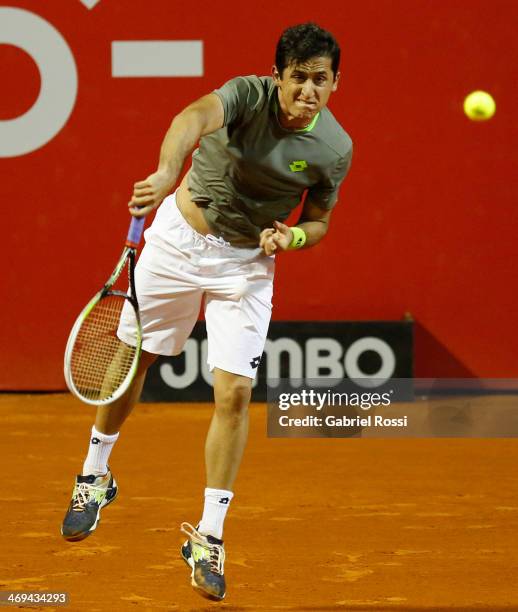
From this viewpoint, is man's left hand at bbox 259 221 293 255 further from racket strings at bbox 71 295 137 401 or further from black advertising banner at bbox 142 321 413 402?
black advertising banner at bbox 142 321 413 402

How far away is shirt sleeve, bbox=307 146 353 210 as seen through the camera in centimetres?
363

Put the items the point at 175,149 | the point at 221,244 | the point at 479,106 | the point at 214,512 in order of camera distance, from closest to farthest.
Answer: the point at 175,149 < the point at 214,512 < the point at 221,244 < the point at 479,106

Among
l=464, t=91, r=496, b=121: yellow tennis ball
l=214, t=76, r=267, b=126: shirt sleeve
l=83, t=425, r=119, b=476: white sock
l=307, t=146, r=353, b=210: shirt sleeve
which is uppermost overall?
l=464, t=91, r=496, b=121: yellow tennis ball

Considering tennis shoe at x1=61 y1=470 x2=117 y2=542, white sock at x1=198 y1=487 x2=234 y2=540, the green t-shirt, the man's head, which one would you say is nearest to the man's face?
the man's head

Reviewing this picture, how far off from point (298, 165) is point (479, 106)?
4339 millimetres

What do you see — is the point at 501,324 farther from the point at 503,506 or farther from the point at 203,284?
the point at 203,284

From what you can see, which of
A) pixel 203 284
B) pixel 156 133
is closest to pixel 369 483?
pixel 203 284

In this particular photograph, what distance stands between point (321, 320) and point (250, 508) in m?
2.94

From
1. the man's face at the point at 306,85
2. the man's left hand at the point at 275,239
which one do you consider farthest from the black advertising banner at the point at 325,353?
the man's face at the point at 306,85

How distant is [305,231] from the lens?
3.67m

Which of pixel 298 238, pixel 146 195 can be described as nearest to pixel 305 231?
pixel 298 238

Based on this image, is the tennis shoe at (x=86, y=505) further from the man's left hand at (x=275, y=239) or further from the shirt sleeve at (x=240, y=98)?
the shirt sleeve at (x=240, y=98)

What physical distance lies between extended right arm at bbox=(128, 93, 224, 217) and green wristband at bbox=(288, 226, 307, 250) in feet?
1.55

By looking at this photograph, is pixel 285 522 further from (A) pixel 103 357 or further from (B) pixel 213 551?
(A) pixel 103 357
